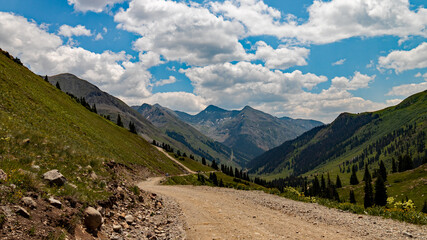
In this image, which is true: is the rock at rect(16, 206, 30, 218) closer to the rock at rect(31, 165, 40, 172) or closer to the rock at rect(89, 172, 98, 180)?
the rock at rect(31, 165, 40, 172)

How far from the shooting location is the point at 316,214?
16.9 metres

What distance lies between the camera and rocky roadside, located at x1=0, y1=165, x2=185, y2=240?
7.91 m

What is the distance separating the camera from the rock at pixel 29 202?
29.2 ft

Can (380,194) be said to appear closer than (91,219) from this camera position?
No

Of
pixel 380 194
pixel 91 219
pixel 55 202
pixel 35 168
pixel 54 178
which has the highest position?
pixel 35 168

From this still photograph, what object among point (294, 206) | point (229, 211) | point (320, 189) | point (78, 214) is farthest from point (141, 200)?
point (320, 189)

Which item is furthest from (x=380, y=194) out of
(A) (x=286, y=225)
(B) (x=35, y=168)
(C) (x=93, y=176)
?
(B) (x=35, y=168)

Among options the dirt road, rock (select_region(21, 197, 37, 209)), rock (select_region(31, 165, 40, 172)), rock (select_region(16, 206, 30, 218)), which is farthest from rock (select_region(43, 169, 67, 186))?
the dirt road

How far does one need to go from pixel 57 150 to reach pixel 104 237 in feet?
30.2

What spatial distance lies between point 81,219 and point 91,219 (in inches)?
16.5

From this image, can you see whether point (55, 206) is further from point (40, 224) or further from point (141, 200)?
point (141, 200)

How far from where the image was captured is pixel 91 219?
10594mm

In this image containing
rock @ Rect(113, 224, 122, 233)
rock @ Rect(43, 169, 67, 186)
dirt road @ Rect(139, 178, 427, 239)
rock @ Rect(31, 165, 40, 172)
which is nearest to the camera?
rock @ Rect(43, 169, 67, 186)

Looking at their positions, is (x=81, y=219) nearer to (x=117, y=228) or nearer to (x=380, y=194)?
(x=117, y=228)
